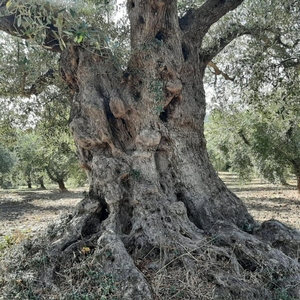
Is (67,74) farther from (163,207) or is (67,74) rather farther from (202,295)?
(202,295)

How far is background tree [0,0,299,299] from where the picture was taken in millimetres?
4266

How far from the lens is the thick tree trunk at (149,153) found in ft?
15.0

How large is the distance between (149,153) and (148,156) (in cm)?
6

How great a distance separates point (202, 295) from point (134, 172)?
7.24 ft

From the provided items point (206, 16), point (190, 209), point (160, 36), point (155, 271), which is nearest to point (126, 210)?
point (190, 209)

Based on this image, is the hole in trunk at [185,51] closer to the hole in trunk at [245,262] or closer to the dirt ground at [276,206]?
the hole in trunk at [245,262]

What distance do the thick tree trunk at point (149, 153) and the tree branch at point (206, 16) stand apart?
0.35 metres

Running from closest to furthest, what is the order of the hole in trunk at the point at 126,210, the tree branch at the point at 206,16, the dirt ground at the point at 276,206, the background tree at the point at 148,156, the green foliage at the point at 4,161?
the background tree at the point at 148,156, the hole in trunk at the point at 126,210, the tree branch at the point at 206,16, the dirt ground at the point at 276,206, the green foliage at the point at 4,161

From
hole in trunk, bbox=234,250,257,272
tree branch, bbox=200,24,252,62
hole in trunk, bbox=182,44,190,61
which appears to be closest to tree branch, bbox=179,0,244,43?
hole in trunk, bbox=182,44,190,61

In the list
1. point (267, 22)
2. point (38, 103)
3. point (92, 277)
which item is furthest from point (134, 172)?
point (38, 103)

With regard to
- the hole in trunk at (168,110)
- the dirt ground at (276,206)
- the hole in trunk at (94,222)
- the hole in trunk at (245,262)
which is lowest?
the dirt ground at (276,206)

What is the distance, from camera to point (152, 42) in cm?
573

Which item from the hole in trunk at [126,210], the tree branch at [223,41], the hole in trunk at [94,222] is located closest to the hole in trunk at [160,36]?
the tree branch at [223,41]

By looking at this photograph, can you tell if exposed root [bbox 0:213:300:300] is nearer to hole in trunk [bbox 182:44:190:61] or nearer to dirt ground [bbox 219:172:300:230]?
hole in trunk [bbox 182:44:190:61]
